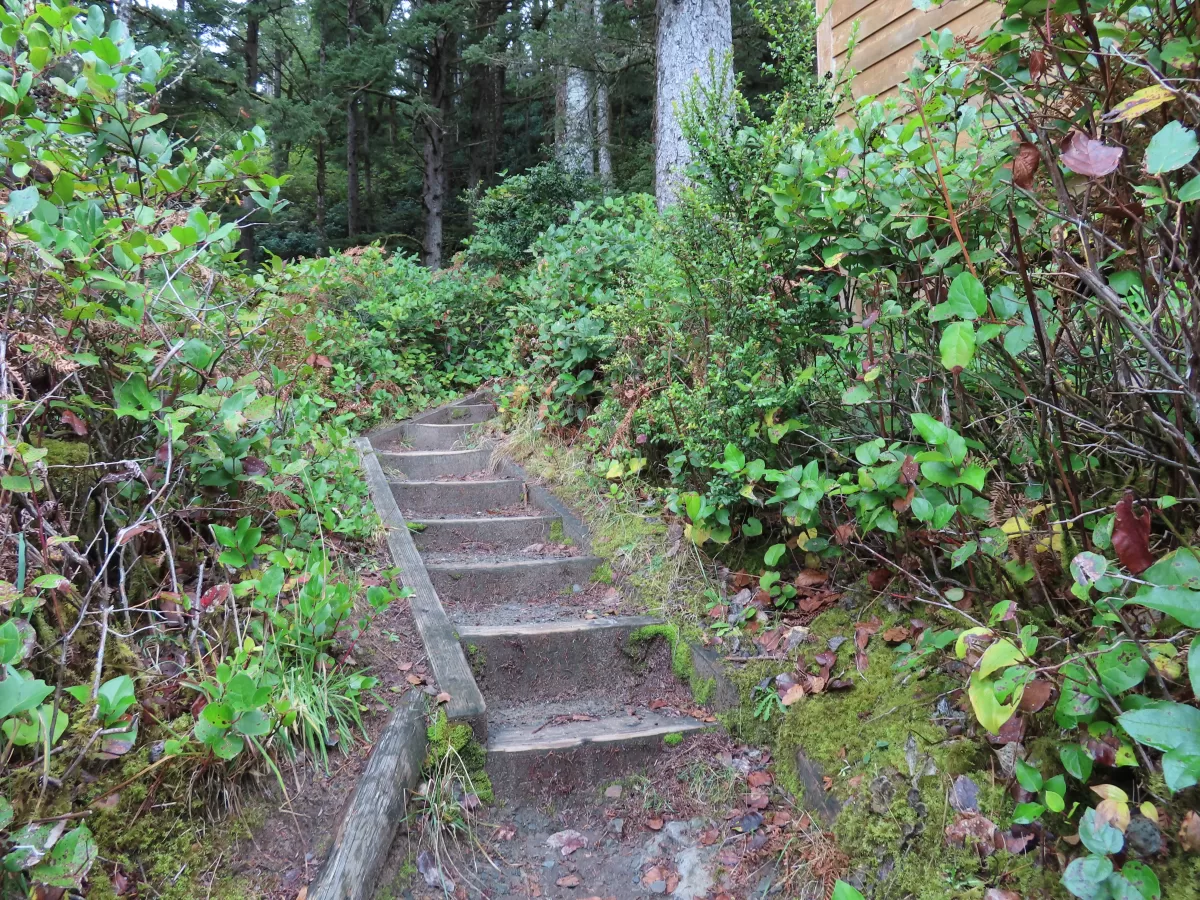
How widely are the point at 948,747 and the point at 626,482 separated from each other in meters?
2.35

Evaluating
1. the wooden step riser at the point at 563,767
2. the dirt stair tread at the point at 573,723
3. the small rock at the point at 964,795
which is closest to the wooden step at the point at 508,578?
the dirt stair tread at the point at 573,723

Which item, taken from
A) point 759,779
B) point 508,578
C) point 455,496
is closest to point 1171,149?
point 759,779

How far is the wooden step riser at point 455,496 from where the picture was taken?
4582 mm

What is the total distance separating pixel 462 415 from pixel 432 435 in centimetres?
47

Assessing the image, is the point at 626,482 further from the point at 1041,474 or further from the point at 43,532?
the point at 43,532

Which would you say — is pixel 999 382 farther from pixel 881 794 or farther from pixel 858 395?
pixel 881 794

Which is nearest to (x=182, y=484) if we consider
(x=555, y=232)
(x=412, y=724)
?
(x=412, y=724)

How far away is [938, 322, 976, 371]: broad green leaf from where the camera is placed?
64.7 inches

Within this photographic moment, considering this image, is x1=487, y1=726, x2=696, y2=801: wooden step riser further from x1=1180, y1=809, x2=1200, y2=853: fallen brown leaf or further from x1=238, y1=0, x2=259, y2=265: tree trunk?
x1=238, y1=0, x2=259, y2=265: tree trunk

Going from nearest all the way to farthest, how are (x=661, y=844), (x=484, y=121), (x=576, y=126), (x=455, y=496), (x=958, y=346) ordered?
1. (x=958, y=346)
2. (x=661, y=844)
3. (x=455, y=496)
4. (x=576, y=126)
5. (x=484, y=121)

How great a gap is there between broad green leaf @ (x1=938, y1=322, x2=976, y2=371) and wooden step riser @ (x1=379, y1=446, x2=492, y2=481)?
396cm

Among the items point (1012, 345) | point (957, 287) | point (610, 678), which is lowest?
point (610, 678)

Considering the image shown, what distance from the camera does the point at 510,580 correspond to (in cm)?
357

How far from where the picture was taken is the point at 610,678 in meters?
2.99
